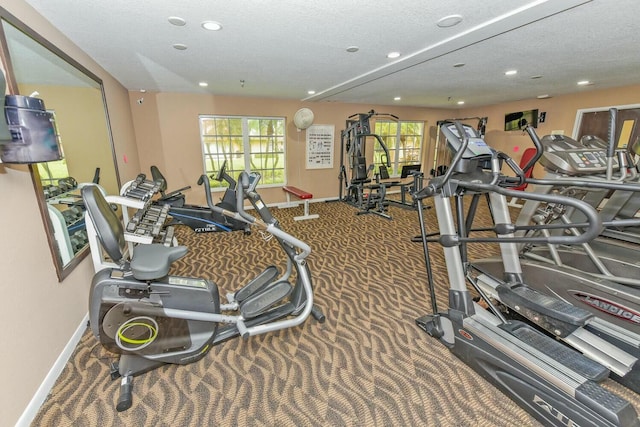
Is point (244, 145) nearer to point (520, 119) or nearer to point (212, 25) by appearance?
point (212, 25)

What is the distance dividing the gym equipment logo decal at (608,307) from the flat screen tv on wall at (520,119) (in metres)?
5.49

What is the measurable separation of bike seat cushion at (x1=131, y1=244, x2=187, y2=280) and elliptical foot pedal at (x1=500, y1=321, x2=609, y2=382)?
2169 mm

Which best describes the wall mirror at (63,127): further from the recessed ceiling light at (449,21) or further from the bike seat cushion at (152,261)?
the recessed ceiling light at (449,21)

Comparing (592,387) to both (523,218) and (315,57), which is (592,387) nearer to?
(523,218)

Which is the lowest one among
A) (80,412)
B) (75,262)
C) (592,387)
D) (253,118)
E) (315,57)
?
(80,412)

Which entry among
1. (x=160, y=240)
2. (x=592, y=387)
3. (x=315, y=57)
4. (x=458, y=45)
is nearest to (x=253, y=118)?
(x=315, y=57)

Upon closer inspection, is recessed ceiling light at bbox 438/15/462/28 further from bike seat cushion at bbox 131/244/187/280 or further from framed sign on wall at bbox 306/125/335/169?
framed sign on wall at bbox 306/125/335/169

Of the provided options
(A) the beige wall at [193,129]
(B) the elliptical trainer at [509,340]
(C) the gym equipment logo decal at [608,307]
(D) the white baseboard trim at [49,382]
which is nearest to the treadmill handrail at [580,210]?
(B) the elliptical trainer at [509,340]

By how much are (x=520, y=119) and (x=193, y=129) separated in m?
7.29

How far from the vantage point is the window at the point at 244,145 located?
5586 mm

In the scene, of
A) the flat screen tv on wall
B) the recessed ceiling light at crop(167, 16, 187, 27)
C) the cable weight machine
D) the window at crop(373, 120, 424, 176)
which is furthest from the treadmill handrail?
the flat screen tv on wall

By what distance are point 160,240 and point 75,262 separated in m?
1.06

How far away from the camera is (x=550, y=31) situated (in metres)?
2.30

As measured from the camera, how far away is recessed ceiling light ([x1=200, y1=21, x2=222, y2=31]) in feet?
6.92
